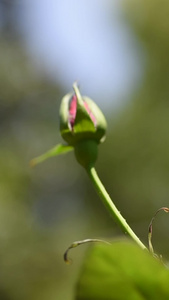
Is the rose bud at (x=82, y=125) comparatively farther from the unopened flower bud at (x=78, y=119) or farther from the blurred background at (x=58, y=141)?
the blurred background at (x=58, y=141)

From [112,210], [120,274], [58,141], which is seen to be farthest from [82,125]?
[58,141]

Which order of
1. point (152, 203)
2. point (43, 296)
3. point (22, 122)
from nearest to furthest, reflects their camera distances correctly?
1. point (43, 296)
2. point (152, 203)
3. point (22, 122)

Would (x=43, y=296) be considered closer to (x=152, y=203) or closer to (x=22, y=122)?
(x=152, y=203)

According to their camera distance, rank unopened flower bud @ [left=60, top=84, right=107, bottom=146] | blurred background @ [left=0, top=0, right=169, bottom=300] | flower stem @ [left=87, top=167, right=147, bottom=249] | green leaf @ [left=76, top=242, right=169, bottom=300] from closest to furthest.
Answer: green leaf @ [left=76, top=242, right=169, bottom=300]
flower stem @ [left=87, top=167, right=147, bottom=249]
unopened flower bud @ [left=60, top=84, right=107, bottom=146]
blurred background @ [left=0, top=0, right=169, bottom=300]

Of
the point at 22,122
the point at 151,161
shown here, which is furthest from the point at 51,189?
the point at 151,161

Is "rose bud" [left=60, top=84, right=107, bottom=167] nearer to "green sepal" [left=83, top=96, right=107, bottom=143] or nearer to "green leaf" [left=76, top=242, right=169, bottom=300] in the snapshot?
"green sepal" [left=83, top=96, right=107, bottom=143]

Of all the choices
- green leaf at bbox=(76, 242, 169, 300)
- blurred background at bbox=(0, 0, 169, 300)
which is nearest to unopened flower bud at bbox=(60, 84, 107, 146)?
green leaf at bbox=(76, 242, 169, 300)

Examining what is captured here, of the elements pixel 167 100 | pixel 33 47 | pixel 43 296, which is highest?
pixel 33 47
